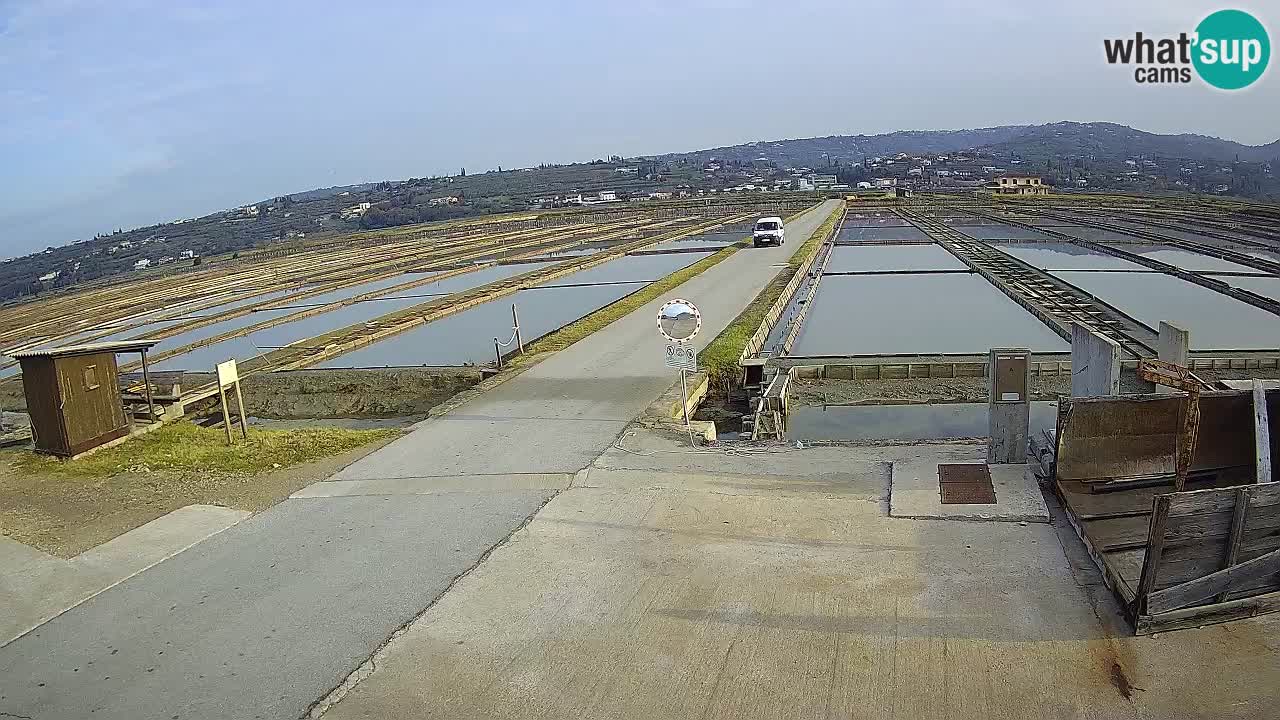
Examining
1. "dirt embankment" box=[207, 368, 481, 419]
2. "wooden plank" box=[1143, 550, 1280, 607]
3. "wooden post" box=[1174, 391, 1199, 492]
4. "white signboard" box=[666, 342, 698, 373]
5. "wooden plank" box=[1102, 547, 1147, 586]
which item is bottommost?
"dirt embankment" box=[207, 368, 481, 419]

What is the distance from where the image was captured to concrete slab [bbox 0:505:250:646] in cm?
644

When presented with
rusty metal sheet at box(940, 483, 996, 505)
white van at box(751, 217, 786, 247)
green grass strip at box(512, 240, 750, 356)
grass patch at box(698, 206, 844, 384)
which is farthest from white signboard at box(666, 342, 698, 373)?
white van at box(751, 217, 786, 247)

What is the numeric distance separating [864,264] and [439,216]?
244ft

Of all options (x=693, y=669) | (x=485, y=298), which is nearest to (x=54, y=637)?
(x=693, y=669)

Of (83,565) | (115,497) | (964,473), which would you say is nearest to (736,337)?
(964,473)

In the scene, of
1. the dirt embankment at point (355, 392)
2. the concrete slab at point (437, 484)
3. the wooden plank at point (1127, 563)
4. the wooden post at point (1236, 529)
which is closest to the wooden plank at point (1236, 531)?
the wooden post at point (1236, 529)

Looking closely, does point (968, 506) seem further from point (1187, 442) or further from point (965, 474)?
point (1187, 442)

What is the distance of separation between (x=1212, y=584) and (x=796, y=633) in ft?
8.06

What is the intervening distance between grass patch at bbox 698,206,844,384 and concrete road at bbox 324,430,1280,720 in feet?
22.0

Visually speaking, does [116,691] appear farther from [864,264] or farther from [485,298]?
[864,264]

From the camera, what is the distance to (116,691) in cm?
517

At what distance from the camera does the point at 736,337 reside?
53.3 feet

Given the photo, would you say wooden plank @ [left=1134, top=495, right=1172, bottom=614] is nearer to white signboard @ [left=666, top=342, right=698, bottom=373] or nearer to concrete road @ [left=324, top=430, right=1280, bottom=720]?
concrete road @ [left=324, top=430, right=1280, bottom=720]

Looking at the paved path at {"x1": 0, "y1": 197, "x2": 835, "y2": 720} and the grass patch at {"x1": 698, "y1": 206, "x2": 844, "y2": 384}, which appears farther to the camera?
the grass patch at {"x1": 698, "y1": 206, "x2": 844, "y2": 384}
